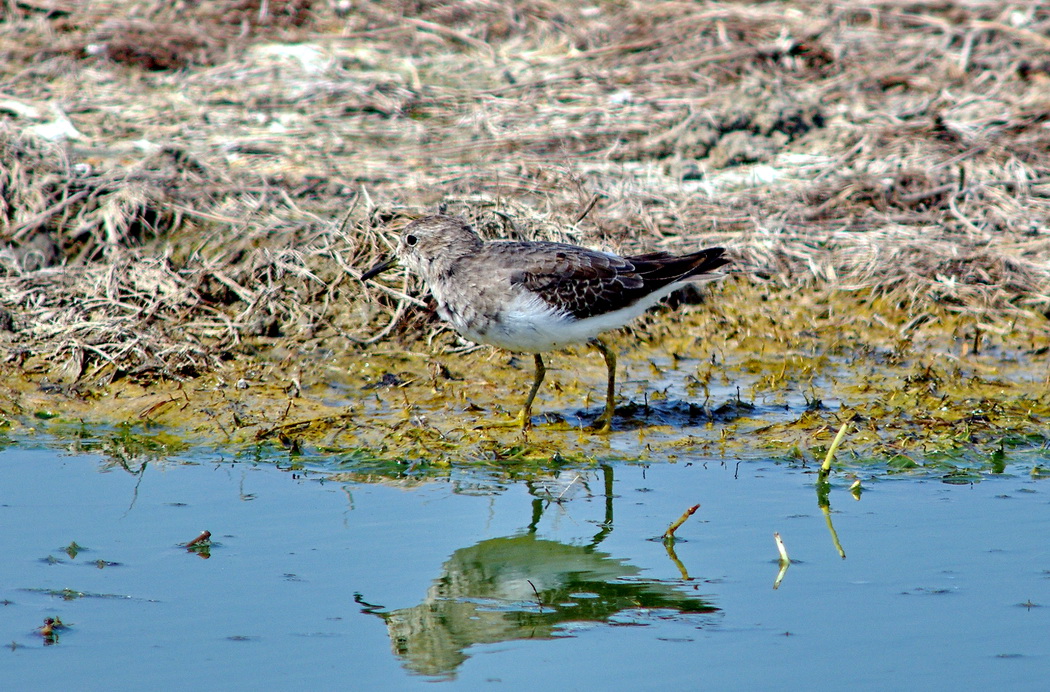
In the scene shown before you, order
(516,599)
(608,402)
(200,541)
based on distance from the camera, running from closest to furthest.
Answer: (516,599) → (200,541) → (608,402)

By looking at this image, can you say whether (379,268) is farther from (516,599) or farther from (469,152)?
(469,152)

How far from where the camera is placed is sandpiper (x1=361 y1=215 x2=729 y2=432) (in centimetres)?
709

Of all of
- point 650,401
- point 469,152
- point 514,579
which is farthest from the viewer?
point 469,152

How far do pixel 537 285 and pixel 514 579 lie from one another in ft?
7.06

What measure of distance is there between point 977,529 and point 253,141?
8.18 m

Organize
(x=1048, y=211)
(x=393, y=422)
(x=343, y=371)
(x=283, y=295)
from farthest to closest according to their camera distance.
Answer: (x=1048, y=211) < (x=283, y=295) < (x=343, y=371) < (x=393, y=422)

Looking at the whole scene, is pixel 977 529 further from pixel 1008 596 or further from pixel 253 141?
pixel 253 141

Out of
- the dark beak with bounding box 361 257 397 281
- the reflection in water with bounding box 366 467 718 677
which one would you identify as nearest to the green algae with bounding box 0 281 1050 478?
the dark beak with bounding box 361 257 397 281

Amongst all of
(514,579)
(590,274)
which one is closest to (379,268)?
(590,274)

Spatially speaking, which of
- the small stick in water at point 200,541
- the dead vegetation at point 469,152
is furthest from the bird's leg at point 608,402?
the small stick in water at point 200,541

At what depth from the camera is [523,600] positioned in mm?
5355

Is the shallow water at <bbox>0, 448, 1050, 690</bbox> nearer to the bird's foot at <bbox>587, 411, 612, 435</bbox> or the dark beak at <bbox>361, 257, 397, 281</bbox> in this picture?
the bird's foot at <bbox>587, 411, 612, 435</bbox>

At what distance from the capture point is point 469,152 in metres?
11.8

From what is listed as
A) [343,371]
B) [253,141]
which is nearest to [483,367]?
[343,371]
